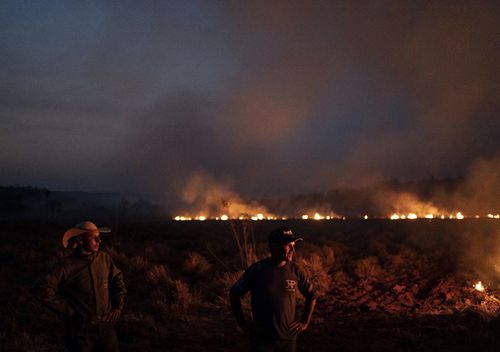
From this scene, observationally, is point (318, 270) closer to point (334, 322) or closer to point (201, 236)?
point (334, 322)

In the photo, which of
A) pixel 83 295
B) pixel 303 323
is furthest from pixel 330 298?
pixel 83 295

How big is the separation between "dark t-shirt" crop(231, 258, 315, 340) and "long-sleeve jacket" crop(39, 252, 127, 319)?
59.8 inches

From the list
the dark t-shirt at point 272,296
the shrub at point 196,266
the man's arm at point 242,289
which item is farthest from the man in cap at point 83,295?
the shrub at point 196,266

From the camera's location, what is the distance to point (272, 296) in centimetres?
434

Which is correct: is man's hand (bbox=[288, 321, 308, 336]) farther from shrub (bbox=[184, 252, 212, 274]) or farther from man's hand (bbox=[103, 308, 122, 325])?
shrub (bbox=[184, 252, 212, 274])

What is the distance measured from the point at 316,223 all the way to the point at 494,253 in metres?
14.9

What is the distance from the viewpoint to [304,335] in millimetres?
8891

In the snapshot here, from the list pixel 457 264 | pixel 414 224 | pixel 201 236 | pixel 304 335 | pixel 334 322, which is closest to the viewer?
pixel 304 335

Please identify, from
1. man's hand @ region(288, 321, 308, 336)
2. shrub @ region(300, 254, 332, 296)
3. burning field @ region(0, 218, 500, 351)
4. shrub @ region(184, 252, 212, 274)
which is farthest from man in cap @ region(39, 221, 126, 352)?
shrub @ region(184, 252, 212, 274)

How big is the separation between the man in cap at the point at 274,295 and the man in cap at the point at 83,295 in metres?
1.38

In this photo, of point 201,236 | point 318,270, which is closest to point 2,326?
point 318,270

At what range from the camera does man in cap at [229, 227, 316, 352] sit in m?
4.33

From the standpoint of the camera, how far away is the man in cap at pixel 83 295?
14.5 ft

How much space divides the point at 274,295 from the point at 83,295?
1999 millimetres
